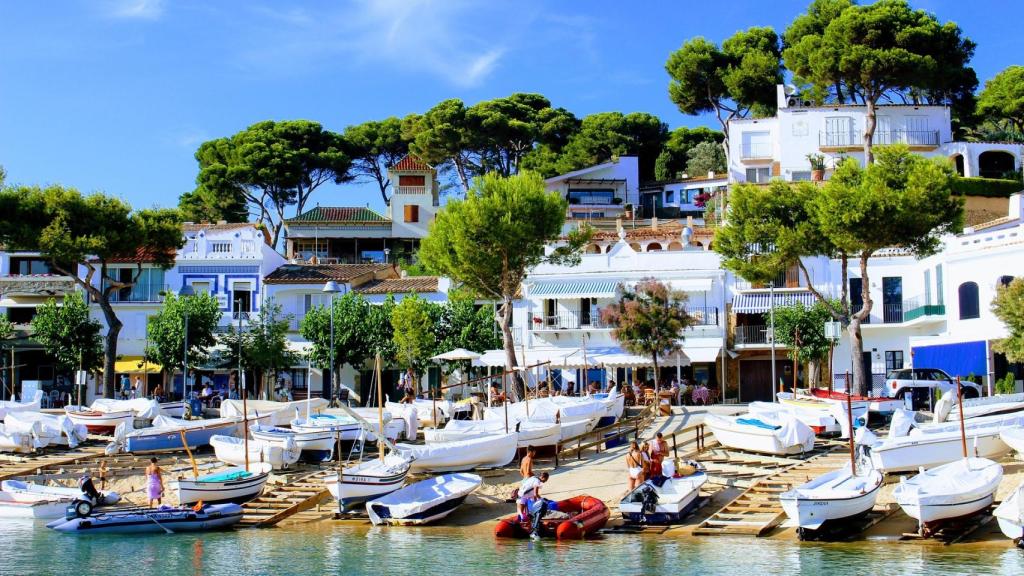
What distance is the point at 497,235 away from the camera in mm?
44469

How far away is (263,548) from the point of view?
2592cm

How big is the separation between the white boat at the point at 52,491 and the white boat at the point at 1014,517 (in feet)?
73.2

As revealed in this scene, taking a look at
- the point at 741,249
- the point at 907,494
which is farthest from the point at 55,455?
the point at 907,494

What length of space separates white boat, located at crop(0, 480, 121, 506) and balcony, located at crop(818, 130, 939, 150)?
1987 inches

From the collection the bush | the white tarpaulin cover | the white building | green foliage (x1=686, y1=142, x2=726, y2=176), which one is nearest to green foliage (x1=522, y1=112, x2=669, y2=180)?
green foliage (x1=686, y1=142, x2=726, y2=176)

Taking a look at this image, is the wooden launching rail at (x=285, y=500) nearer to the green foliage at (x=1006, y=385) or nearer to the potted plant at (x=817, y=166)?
the green foliage at (x=1006, y=385)

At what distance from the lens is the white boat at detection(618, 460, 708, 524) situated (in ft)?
87.2

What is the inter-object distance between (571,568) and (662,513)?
4.41 metres

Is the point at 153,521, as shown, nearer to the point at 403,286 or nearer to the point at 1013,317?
the point at 1013,317

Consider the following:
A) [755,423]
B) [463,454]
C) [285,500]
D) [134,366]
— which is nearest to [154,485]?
[285,500]

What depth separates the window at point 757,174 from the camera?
7429 centimetres

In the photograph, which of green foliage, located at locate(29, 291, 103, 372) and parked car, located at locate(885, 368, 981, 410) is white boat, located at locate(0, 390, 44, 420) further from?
parked car, located at locate(885, 368, 981, 410)

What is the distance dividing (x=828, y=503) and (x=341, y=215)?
6212cm

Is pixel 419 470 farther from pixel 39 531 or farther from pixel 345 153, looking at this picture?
pixel 345 153
